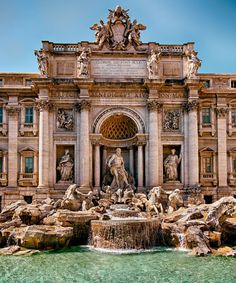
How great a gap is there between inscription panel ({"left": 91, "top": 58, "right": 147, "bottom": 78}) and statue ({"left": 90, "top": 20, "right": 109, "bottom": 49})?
4.39 ft

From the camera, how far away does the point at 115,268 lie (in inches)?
585

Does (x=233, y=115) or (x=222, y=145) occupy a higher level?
(x=233, y=115)

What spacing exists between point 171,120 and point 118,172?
18.5 feet

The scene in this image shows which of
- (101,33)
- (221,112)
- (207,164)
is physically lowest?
(207,164)

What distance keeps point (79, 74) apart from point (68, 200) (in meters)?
9.36

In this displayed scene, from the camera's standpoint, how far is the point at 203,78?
28.5m

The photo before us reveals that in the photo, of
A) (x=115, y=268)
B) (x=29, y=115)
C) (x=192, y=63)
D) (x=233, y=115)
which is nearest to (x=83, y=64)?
(x=29, y=115)

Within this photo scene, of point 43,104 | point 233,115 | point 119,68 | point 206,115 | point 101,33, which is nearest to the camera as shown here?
point 43,104

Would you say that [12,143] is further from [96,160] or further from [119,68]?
[119,68]

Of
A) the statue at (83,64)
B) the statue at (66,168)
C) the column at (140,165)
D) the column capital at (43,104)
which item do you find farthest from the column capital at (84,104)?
the column at (140,165)

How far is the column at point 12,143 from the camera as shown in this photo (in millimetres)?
26969

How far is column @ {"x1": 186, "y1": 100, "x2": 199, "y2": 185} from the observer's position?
2647 cm

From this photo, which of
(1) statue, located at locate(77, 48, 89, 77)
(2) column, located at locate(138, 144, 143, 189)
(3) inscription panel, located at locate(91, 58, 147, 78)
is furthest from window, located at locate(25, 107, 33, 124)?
(2) column, located at locate(138, 144, 143, 189)

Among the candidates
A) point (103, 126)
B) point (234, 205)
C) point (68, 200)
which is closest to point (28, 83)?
point (103, 126)
